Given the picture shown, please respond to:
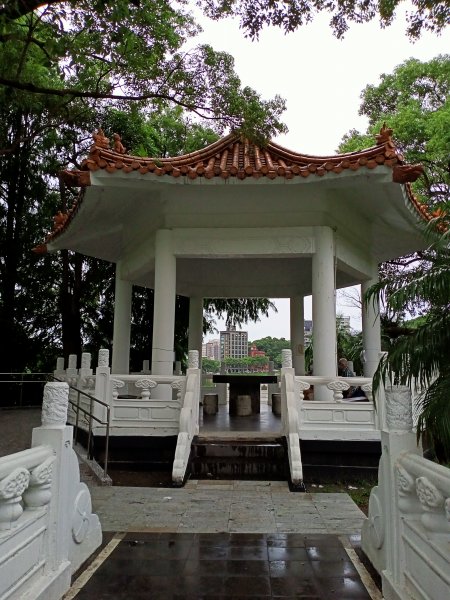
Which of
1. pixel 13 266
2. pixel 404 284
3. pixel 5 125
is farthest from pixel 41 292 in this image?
pixel 404 284

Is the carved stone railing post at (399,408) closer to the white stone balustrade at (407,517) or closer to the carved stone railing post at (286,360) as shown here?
the white stone balustrade at (407,517)

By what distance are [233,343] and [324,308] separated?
37.5 feet

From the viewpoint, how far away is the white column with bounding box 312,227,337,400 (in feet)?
23.6

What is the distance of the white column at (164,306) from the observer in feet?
24.4

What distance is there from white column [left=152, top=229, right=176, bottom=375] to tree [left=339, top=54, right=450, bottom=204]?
8.43 meters

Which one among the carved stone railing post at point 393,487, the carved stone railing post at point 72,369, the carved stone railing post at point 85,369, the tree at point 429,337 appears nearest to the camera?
the carved stone railing post at point 393,487

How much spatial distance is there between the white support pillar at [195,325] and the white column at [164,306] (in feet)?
14.8

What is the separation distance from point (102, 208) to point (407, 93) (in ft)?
40.2

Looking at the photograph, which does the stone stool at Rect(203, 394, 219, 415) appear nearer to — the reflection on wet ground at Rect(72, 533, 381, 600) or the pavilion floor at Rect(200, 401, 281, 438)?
the pavilion floor at Rect(200, 401, 281, 438)

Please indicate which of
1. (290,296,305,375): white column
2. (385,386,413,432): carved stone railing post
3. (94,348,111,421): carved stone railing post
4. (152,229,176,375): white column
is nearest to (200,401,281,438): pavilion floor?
(152,229,176,375): white column

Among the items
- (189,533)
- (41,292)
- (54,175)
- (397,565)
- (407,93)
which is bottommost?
(189,533)

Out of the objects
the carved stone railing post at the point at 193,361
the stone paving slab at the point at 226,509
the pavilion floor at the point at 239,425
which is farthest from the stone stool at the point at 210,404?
the stone paving slab at the point at 226,509

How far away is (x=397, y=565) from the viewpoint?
311 cm

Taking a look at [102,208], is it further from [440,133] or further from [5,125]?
[440,133]
